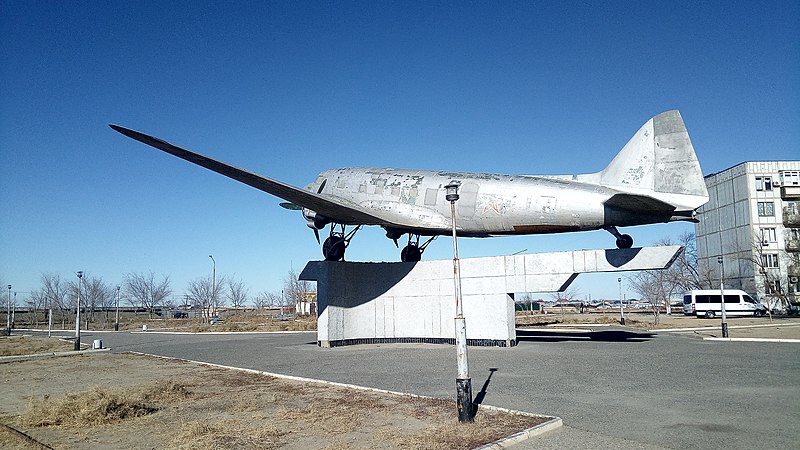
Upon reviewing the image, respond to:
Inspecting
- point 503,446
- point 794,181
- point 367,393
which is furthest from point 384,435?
point 794,181

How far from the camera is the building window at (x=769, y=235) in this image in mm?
68438

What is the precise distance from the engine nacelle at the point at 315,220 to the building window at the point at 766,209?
66664 mm

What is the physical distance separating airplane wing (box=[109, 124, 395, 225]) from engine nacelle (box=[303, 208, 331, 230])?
0.74 metres

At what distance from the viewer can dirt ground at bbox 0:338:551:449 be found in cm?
901

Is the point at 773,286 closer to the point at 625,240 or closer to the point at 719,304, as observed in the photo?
the point at 719,304

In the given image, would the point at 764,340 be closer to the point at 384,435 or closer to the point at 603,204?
the point at 603,204

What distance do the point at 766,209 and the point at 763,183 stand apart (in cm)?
349

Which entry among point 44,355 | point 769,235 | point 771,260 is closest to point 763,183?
point 769,235

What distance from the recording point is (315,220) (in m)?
26.8

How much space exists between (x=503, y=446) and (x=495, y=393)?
4.62 m

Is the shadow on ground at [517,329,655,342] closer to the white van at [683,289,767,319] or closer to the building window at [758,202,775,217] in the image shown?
the white van at [683,289,767,319]

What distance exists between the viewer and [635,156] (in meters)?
20.4

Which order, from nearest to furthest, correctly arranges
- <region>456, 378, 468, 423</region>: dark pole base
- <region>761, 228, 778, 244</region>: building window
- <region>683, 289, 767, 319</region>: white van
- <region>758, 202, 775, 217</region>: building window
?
<region>456, 378, 468, 423</region>: dark pole base
<region>683, 289, 767, 319</region>: white van
<region>761, 228, 778, 244</region>: building window
<region>758, 202, 775, 217</region>: building window

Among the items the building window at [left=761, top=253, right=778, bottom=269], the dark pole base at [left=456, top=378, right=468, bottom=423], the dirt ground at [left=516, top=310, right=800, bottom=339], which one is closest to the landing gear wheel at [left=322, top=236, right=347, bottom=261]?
the dark pole base at [left=456, top=378, right=468, bottom=423]
